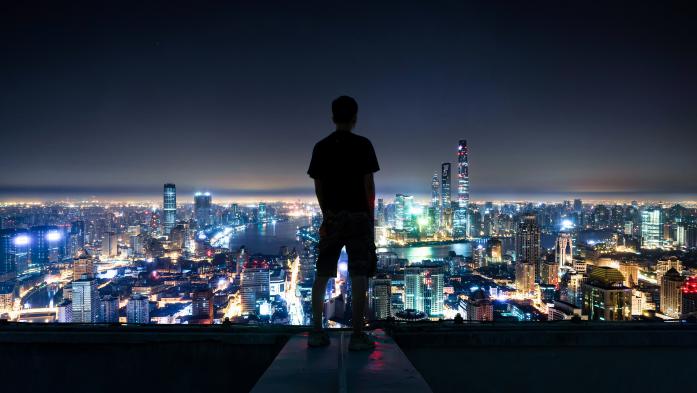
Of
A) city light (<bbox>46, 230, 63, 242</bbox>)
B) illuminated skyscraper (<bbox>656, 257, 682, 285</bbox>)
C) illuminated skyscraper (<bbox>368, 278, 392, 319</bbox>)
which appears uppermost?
city light (<bbox>46, 230, 63, 242</bbox>)

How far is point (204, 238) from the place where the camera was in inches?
1286

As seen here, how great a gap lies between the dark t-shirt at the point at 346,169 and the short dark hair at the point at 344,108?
6 centimetres

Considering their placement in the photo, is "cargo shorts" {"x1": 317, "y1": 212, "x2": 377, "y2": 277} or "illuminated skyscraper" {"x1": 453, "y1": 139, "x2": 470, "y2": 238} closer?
"cargo shorts" {"x1": 317, "y1": 212, "x2": 377, "y2": 277}

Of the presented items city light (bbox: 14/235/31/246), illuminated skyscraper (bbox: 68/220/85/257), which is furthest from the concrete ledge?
illuminated skyscraper (bbox: 68/220/85/257)

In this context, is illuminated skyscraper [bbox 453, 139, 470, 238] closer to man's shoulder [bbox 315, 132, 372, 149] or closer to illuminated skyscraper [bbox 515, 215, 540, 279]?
illuminated skyscraper [bbox 515, 215, 540, 279]

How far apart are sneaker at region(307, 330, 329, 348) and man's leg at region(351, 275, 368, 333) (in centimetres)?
12

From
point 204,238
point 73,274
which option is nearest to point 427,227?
point 204,238

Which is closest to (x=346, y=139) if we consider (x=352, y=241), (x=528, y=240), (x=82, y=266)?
(x=352, y=241)

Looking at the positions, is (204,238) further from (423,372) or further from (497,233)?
(423,372)

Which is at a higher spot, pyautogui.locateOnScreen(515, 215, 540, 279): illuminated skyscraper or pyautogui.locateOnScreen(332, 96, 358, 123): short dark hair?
pyautogui.locateOnScreen(332, 96, 358, 123): short dark hair

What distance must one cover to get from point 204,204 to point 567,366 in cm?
4631

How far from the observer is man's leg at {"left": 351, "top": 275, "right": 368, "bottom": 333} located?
1374 mm

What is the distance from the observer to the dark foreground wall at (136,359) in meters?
1.60

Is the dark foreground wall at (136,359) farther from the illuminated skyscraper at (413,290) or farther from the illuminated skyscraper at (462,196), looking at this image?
the illuminated skyscraper at (462,196)
